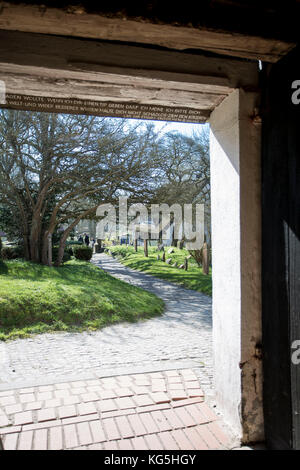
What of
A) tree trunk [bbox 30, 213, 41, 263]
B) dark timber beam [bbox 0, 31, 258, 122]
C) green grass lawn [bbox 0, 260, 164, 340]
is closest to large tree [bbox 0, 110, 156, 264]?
tree trunk [bbox 30, 213, 41, 263]

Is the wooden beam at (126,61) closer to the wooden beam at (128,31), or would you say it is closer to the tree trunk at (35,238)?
the wooden beam at (128,31)

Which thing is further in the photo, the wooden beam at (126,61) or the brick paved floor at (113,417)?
the brick paved floor at (113,417)

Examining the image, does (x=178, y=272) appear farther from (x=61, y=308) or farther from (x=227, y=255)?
(x=227, y=255)

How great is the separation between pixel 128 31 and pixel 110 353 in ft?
13.2

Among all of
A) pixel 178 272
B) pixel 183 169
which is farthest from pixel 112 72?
pixel 183 169

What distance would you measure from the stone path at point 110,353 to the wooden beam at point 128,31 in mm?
3097

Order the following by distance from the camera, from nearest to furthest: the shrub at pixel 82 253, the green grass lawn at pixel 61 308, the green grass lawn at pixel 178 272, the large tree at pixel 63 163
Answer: the green grass lawn at pixel 61 308
the green grass lawn at pixel 178 272
the large tree at pixel 63 163
the shrub at pixel 82 253

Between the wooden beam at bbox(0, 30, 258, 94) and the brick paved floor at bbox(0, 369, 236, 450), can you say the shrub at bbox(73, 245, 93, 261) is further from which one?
the wooden beam at bbox(0, 30, 258, 94)

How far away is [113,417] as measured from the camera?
2.81 meters

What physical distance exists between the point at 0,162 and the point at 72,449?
1243cm

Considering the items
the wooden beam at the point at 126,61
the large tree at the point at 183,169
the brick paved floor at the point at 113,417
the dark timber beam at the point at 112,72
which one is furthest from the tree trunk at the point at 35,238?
the wooden beam at the point at 126,61

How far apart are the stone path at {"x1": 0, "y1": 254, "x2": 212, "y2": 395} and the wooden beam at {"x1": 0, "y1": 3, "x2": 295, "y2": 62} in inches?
122

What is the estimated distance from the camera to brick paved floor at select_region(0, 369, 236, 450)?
8.05 feet

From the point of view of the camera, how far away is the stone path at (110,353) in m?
3.83
